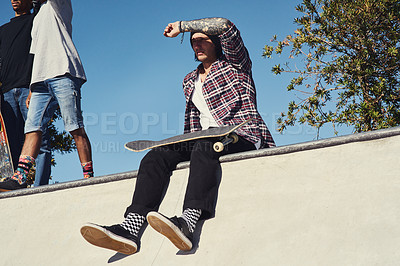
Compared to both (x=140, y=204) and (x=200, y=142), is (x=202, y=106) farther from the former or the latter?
(x=140, y=204)

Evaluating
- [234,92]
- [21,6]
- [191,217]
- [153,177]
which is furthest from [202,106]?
[21,6]

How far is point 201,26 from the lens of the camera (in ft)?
10.7

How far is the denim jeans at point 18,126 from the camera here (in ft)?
14.3

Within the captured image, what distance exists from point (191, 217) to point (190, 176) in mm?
307

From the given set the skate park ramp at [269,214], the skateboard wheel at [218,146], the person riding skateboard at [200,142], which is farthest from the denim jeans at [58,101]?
the skateboard wheel at [218,146]

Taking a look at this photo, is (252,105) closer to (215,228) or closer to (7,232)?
(215,228)

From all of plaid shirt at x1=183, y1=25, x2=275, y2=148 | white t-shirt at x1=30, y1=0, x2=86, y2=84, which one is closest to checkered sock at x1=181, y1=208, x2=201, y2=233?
plaid shirt at x1=183, y1=25, x2=275, y2=148

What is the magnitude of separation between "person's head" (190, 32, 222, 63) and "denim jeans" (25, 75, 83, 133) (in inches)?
55.3

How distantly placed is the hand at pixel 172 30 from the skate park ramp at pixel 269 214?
3.66ft

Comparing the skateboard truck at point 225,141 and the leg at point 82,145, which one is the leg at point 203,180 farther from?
the leg at point 82,145

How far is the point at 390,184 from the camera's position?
7.86 feet

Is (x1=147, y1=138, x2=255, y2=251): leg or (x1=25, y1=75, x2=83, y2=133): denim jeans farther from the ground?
(x1=25, y1=75, x2=83, y2=133): denim jeans

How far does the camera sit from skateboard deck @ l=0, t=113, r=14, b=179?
4.45 metres

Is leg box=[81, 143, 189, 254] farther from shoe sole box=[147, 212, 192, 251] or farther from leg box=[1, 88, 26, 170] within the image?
leg box=[1, 88, 26, 170]
